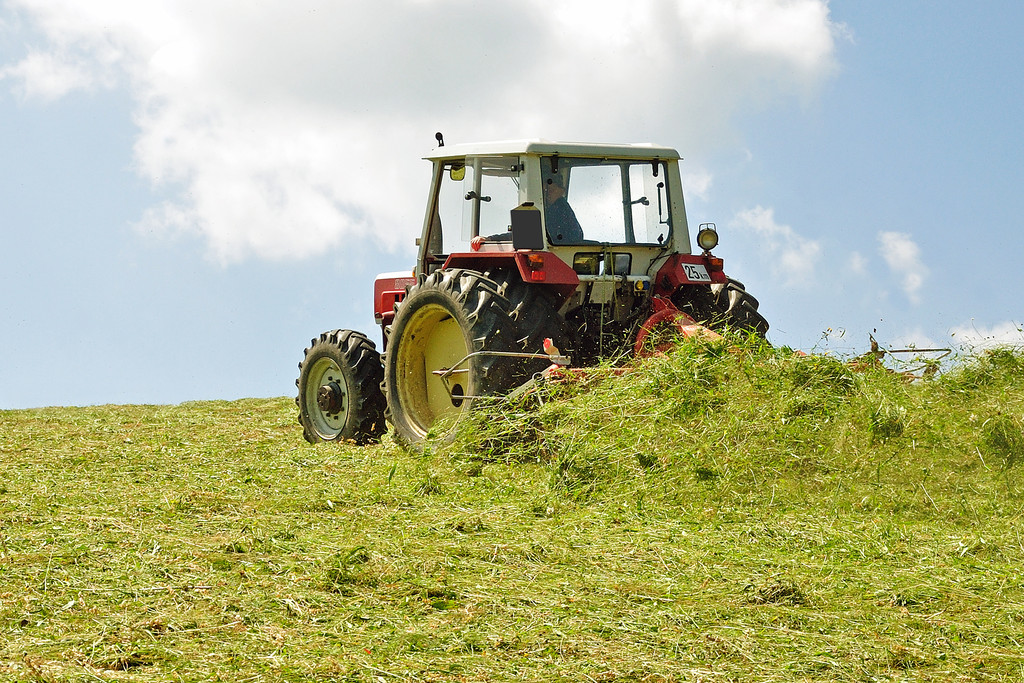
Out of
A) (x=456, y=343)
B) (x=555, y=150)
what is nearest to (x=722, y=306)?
(x=555, y=150)

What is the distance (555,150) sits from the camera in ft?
27.3

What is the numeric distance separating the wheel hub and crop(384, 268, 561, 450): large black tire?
1280 millimetres

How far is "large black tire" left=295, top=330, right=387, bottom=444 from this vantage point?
9.73m

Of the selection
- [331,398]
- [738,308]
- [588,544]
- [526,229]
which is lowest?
[588,544]

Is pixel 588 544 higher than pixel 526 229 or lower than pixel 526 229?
lower

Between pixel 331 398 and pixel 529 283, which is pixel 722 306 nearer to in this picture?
pixel 529 283

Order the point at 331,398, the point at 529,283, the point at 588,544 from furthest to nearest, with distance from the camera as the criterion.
Result: the point at 331,398
the point at 529,283
the point at 588,544

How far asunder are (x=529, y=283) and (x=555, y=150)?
3.64 ft

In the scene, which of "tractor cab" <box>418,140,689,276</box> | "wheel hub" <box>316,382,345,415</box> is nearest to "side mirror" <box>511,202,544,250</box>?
"tractor cab" <box>418,140,689,276</box>

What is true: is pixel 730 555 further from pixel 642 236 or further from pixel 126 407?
pixel 126 407

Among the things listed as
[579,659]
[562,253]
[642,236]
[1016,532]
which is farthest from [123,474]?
[1016,532]

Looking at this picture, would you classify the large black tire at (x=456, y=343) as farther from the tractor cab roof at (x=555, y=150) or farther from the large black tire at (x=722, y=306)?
the large black tire at (x=722, y=306)

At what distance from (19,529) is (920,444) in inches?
199

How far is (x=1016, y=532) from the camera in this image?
18.6 ft
